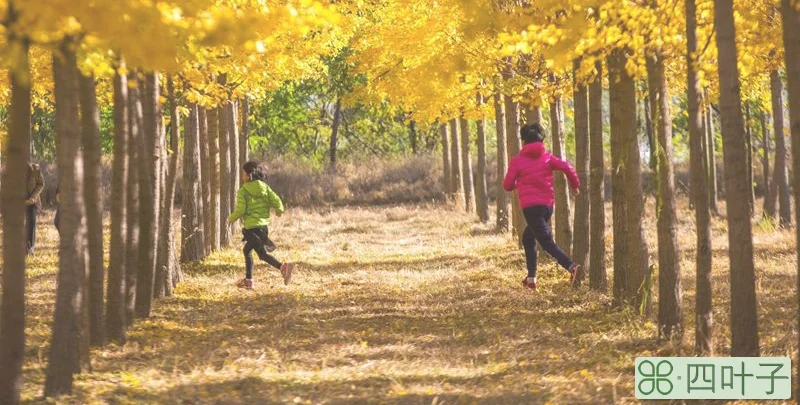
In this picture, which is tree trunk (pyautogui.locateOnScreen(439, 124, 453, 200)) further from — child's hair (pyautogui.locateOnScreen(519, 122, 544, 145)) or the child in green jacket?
child's hair (pyautogui.locateOnScreen(519, 122, 544, 145))

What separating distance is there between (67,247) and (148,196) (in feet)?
10.7

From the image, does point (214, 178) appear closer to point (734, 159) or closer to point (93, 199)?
point (93, 199)

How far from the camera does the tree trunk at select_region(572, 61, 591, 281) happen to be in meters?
12.4

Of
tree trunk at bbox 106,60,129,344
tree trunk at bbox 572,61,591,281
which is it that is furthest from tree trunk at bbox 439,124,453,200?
tree trunk at bbox 106,60,129,344

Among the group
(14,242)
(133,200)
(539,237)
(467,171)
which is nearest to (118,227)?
(133,200)

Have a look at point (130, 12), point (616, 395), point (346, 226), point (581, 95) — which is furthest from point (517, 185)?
point (346, 226)

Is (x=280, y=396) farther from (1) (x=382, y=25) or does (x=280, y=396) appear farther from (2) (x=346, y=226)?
(2) (x=346, y=226)

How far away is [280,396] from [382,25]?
38.2 ft

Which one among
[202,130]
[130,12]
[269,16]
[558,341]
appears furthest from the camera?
[202,130]

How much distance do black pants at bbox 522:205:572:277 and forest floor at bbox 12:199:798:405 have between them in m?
0.37

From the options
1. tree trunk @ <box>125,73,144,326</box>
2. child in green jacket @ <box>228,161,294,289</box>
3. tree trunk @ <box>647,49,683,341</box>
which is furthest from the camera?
child in green jacket @ <box>228,161,294,289</box>

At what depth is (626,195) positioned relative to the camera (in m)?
9.80

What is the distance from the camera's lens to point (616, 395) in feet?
22.3

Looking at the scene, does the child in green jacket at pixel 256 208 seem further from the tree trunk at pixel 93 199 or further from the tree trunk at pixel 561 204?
the tree trunk at pixel 93 199
